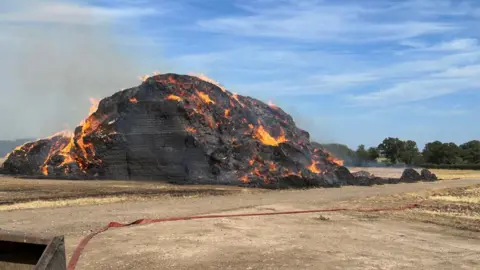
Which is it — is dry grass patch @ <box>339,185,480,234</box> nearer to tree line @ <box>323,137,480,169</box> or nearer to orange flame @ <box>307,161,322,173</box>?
orange flame @ <box>307,161,322,173</box>

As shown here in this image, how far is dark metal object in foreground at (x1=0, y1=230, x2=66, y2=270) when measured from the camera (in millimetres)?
5242

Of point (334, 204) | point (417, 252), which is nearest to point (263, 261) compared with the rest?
point (417, 252)

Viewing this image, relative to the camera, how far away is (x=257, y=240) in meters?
11.5

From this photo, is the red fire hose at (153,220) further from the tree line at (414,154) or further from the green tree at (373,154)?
the green tree at (373,154)

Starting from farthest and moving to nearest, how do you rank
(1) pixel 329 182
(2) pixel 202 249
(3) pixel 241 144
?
(3) pixel 241 144 → (1) pixel 329 182 → (2) pixel 202 249

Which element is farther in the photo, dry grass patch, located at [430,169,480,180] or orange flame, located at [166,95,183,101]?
dry grass patch, located at [430,169,480,180]

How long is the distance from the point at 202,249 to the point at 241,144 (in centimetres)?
2975

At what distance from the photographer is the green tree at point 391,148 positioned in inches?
3649

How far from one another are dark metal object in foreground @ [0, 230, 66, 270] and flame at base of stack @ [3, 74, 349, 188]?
29.0 meters

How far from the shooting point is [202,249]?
10.3 metres

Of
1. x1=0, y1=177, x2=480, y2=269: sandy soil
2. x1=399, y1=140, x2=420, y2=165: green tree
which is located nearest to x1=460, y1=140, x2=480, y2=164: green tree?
x1=399, y1=140, x2=420, y2=165: green tree

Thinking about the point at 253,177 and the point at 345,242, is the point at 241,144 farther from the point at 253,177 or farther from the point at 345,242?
the point at 345,242

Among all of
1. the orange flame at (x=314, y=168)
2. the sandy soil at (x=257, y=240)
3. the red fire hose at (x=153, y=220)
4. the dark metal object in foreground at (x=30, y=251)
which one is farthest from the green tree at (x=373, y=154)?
the dark metal object in foreground at (x=30, y=251)

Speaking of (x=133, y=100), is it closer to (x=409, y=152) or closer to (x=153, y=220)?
(x=153, y=220)
